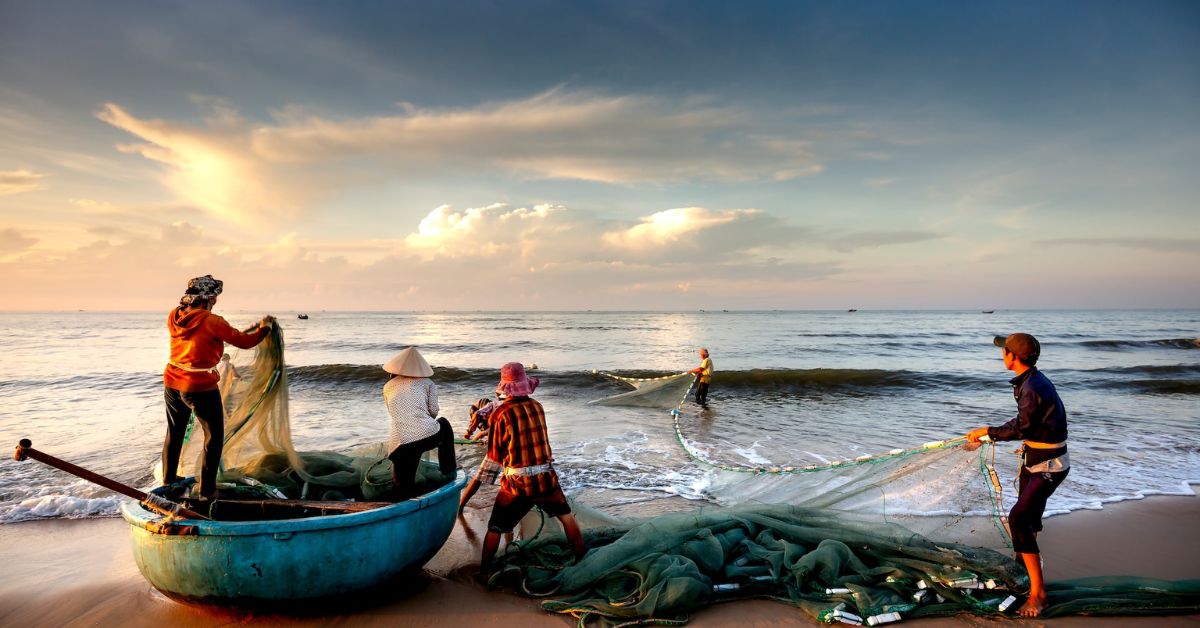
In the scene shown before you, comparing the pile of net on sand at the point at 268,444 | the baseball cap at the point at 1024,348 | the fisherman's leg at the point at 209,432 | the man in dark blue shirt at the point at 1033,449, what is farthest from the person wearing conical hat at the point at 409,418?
the baseball cap at the point at 1024,348

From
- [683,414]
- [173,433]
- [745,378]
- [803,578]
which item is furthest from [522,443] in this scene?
[745,378]

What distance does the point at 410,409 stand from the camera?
4758 mm

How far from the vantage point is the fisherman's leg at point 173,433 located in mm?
4492

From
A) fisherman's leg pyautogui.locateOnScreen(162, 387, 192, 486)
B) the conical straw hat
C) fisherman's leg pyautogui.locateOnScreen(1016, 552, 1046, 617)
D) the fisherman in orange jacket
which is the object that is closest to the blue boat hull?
the fisherman in orange jacket

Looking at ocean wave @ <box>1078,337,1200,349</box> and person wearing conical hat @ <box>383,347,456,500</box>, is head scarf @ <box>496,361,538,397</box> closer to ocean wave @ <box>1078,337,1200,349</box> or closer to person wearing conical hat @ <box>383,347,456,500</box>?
person wearing conical hat @ <box>383,347,456,500</box>

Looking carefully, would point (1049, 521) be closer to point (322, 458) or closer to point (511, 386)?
point (511, 386)

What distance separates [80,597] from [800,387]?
1819cm

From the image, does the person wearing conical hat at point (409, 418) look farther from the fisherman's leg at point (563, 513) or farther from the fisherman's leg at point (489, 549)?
the fisherman's leg at point (563, 513)

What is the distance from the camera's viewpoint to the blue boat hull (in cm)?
359

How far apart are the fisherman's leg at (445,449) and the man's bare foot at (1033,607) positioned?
13.5 ft

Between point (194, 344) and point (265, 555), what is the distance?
1686 mm

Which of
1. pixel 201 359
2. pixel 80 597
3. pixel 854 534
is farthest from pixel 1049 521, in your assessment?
pixel 80 597

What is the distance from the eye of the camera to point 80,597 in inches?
173

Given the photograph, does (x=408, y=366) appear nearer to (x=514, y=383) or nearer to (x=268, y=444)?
(x=514, y=383)
